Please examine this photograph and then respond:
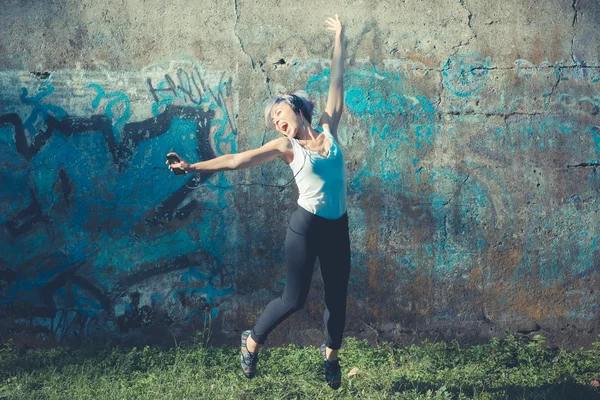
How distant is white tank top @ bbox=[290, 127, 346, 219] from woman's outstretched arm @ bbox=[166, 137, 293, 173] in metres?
0.11

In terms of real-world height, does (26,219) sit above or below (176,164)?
below

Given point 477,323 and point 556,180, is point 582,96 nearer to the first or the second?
point 556,180

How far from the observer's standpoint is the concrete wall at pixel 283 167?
16.0 ft

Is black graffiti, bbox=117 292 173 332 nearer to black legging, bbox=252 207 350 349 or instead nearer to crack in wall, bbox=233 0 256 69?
black legging, bbox=252 207 350 349

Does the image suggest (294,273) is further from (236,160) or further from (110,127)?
(110,127)

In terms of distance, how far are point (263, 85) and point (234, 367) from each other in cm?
213

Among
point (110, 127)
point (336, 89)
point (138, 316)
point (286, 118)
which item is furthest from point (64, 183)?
point (336, 89)

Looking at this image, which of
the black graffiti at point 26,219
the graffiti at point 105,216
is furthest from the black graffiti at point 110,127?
the black graffiti at point 26,219

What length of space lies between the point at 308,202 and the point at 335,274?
484mm

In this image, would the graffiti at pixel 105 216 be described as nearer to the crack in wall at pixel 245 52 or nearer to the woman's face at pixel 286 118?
the crack in wall at pixel 245 52

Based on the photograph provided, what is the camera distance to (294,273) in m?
3.88

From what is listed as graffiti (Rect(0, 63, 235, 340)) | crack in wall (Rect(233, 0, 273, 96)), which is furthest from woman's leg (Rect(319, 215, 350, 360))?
crack in wall (Rect(233, 0, 273, 96))

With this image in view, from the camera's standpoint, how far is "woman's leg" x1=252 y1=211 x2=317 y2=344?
3820 millimetres

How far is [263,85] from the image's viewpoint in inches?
193
